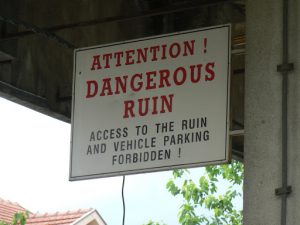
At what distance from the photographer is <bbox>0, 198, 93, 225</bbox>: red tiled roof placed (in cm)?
1852

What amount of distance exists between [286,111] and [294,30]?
55cm

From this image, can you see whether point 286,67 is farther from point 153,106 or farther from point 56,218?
point 56,218

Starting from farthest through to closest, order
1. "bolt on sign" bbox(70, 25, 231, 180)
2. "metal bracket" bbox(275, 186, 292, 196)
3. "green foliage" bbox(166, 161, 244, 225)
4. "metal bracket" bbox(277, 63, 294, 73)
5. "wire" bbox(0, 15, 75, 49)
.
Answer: "green foliage" bbox(166, 161, 244, 225) < "wire" bbox(0, 15, 75, 49) < "bolt on sign" bbox(70, 25, 231, 180) < "metal bracket" bbox(277, 63, 294, 73) < "metal bracket" bbox(275, 186, 292, 196)

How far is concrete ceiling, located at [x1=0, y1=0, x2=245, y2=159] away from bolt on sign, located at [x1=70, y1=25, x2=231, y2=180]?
3.18 feet

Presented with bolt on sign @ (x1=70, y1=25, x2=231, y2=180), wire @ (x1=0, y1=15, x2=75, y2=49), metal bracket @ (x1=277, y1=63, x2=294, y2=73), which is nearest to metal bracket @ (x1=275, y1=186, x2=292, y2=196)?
bolt on sign @ (x1=70, y1=25, x2=231, y2=180)

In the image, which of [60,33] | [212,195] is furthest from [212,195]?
[60,33]

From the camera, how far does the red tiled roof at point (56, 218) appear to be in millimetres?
18703

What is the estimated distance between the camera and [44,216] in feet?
63.5

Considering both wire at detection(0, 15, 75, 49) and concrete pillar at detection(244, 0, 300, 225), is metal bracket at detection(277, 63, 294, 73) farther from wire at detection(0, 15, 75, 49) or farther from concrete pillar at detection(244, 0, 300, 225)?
wire at detection(0, 15, 75, 49)

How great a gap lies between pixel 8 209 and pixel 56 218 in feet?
3.78

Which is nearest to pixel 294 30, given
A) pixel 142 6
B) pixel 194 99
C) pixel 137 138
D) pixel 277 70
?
pixel 277 70

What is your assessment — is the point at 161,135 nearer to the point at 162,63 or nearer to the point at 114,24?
the point at 162,63

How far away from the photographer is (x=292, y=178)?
5.25m

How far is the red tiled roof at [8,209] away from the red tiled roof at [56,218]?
1.23 feet
